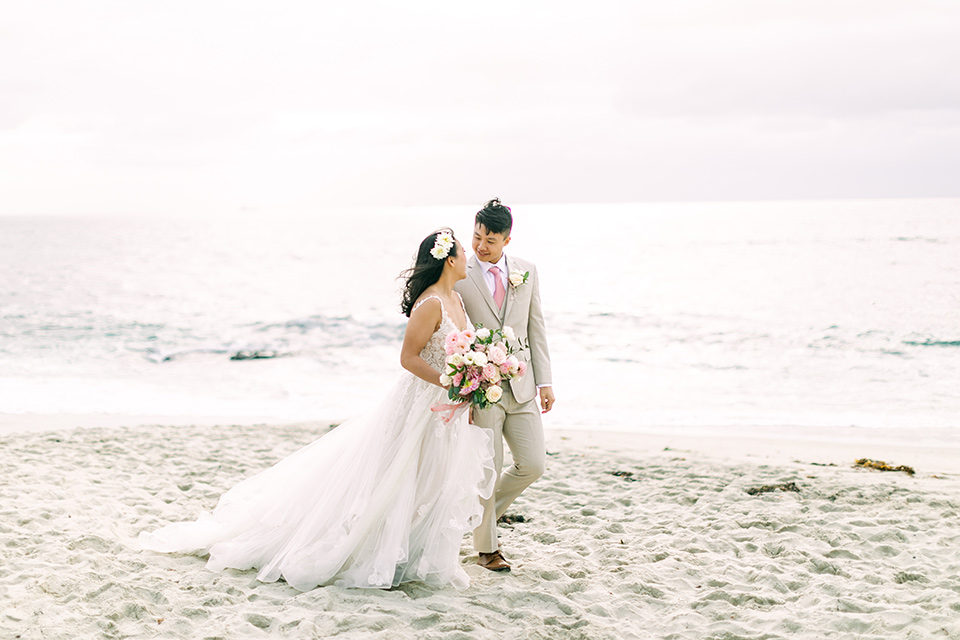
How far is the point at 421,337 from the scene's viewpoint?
3812 millimetres

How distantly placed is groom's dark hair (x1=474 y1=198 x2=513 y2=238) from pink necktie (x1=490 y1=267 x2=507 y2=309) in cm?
26

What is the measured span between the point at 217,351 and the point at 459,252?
1496 cm

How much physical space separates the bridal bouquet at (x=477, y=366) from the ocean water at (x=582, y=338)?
8.91 ft

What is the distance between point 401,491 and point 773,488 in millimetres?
3755

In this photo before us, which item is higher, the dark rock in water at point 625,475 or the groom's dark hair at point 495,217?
the groom's dark hair at point 495,217

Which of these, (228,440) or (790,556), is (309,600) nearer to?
(790,556)

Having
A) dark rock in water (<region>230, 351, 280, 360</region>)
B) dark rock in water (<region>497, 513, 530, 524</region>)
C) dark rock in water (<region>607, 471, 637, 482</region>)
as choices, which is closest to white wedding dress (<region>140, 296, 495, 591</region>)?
dark rock in water (<region>497, 513, 530, 524</region>)

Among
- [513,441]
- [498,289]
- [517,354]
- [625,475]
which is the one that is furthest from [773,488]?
[498,289]

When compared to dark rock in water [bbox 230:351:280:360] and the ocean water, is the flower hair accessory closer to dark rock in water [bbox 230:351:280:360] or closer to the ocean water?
the ocean water

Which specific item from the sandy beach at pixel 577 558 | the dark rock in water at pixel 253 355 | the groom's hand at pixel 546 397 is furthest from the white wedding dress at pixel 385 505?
the dark rock in water at pixel 253 355

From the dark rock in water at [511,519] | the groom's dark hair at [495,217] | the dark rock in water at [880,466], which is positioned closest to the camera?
the groom's dark hair at [495,217]

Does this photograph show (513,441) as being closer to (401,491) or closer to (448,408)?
(448,408)

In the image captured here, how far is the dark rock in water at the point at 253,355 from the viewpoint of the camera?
53.7 ft

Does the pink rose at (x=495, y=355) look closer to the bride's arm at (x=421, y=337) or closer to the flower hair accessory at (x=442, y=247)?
the bride's arm at (x=421, y=337)
